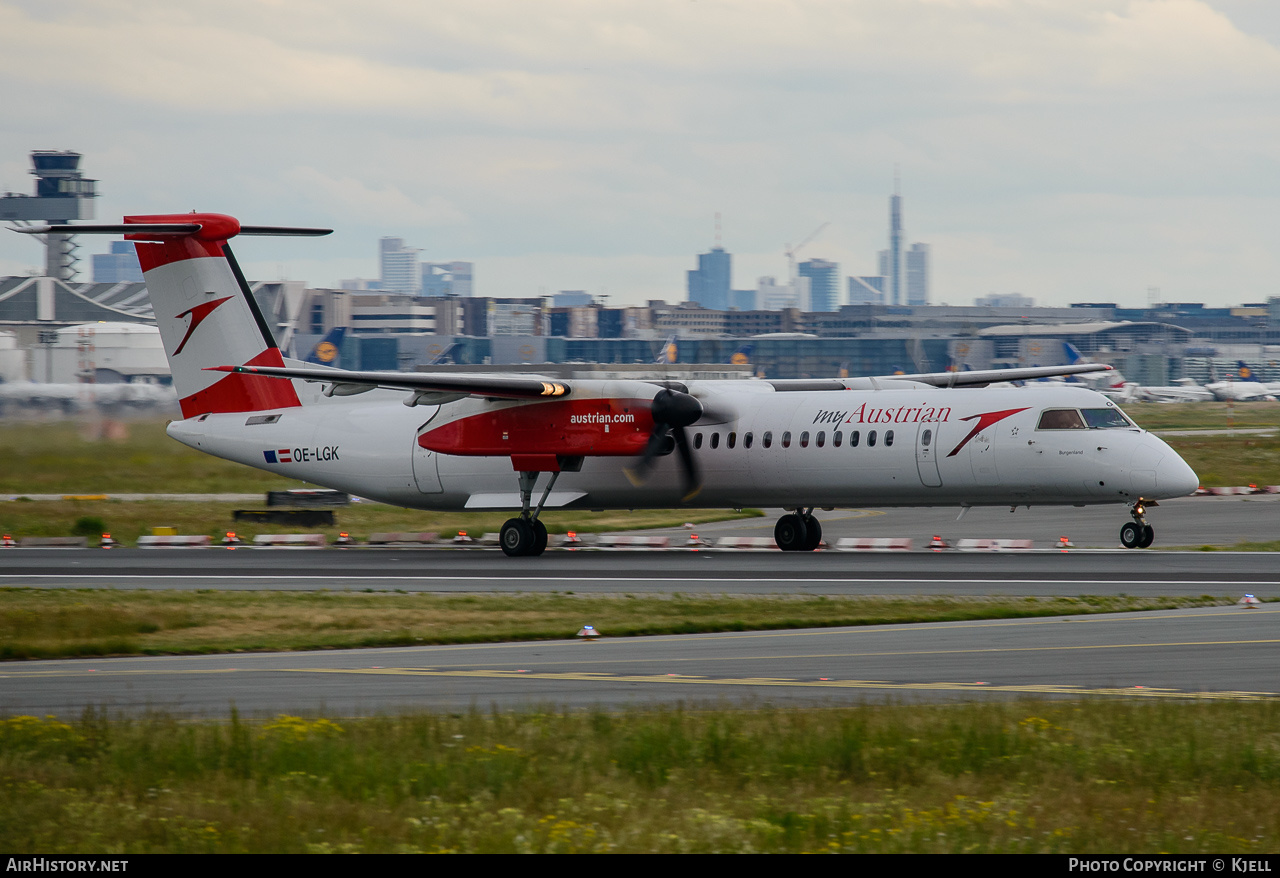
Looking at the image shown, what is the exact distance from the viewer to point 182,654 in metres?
16.4

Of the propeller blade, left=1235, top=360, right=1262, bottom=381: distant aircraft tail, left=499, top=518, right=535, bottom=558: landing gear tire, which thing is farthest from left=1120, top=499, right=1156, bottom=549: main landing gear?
left=1235, top=360, right=1262, bottom=381: distant aircraft tail

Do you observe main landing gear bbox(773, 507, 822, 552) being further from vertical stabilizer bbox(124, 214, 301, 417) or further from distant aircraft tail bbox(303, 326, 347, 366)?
distant aircraft tail bbox(303, 326, 347, 366)

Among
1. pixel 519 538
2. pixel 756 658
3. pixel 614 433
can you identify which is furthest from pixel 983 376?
pixel 756 658

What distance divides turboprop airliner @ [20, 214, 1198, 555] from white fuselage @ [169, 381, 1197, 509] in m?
0.04

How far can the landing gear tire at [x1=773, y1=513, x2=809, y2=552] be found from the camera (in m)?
30.1

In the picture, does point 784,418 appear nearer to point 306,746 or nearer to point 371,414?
point 371,414

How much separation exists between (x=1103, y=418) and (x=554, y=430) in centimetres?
1149

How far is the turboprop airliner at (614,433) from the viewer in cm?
2709

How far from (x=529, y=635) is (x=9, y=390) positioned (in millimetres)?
32074

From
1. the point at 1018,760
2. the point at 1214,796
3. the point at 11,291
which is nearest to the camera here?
the point at 1214,796

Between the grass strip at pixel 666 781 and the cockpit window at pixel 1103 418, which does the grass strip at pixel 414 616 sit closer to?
the grass strip at pixel 666 781

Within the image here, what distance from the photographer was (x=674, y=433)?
1179 inches

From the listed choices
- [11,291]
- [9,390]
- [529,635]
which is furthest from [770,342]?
[529,635]

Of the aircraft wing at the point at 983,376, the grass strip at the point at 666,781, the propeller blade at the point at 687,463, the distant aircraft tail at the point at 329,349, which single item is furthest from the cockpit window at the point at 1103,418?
the distant aircraft tail at the point at 329,349
